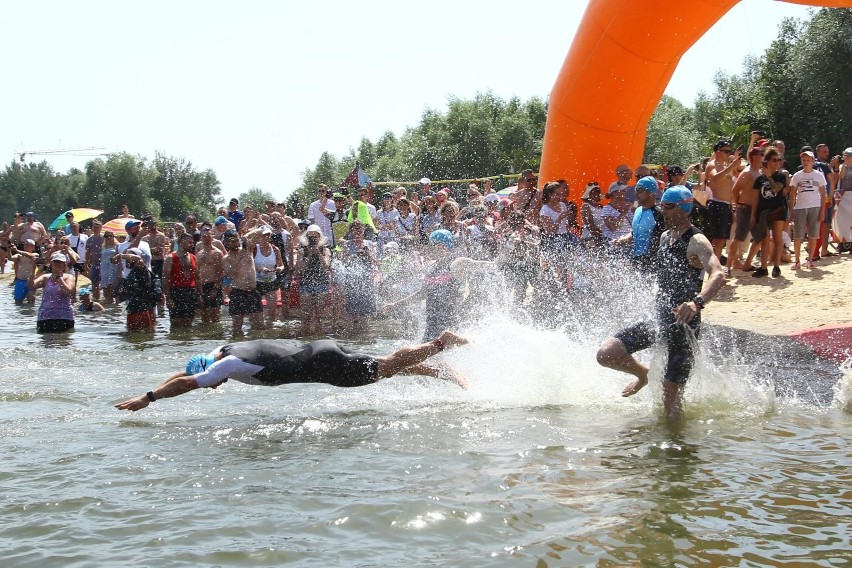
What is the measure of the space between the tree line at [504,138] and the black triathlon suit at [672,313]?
13224 mm

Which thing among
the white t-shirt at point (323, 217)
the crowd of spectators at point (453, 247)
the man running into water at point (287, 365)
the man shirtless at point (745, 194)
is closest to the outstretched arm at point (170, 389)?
the man running into water at point (287, 365)

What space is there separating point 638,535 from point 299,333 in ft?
30.7

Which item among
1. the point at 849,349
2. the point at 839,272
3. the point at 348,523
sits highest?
the point at 839,272

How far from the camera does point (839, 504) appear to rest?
5121mm

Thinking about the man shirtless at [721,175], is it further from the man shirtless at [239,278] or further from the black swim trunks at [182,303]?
the black swim trunks at [182,303]

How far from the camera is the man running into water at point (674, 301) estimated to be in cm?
683

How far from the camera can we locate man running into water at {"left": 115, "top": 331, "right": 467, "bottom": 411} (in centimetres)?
713

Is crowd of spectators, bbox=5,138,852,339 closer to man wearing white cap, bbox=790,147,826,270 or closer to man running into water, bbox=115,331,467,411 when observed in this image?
man wearing white cap, bbox=790,147,826,270

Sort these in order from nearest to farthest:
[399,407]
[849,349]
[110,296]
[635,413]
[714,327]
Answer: [635,413]
[399,407]
[849,349]
[714,327]
[110,296]

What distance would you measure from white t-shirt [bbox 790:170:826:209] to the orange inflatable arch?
2389mm

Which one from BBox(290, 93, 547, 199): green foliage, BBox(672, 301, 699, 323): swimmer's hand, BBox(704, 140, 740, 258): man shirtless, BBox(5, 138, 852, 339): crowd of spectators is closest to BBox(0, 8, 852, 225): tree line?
BBox(290, 93, 547, 199): green foliage

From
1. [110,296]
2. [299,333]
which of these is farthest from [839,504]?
[110,296]

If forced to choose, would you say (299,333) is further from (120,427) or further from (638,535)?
(638,535)

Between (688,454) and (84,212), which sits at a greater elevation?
(84,212)
